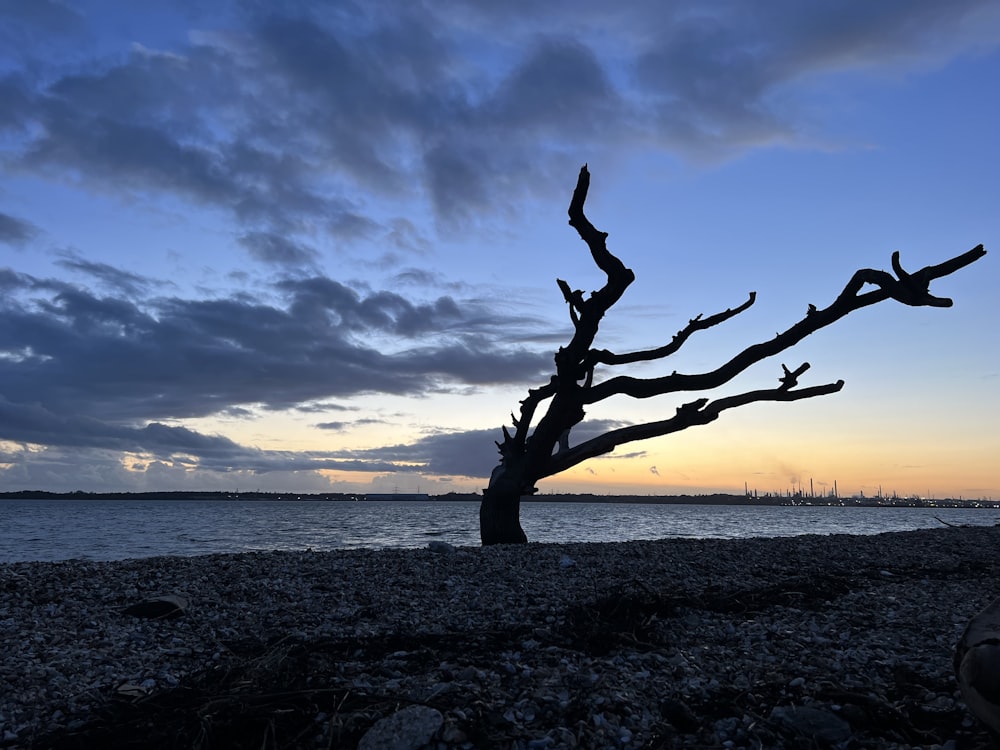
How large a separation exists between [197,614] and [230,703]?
11.8 ft

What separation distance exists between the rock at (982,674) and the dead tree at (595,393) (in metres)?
11.1

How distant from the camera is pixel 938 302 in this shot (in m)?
15.0

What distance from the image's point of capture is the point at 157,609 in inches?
324

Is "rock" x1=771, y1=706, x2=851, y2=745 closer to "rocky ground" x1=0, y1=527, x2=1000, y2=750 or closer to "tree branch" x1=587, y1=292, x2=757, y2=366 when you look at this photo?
"rocky ground" x1=0, y1=527, x2=1000, y2=750

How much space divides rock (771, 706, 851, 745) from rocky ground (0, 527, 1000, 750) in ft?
0.05

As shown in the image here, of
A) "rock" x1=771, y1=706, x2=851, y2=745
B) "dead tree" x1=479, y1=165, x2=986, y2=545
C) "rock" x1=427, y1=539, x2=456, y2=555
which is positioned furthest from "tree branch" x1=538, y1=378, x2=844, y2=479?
"rock" x1=771, y1=706, x2=851, y2=745

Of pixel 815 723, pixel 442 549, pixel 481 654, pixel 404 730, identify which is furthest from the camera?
pixel 442 549

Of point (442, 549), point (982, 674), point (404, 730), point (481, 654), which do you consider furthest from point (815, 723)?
point (442, 549)

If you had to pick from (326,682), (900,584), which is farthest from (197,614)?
(900,584)

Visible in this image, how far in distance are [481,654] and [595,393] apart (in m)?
10.2

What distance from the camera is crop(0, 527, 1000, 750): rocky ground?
16.3ft

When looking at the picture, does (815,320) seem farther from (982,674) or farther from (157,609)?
(157,609)

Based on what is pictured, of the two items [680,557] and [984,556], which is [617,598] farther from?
[984,556]

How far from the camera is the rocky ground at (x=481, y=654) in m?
4.96
